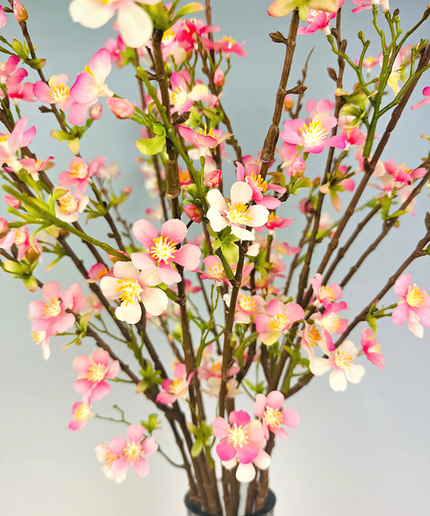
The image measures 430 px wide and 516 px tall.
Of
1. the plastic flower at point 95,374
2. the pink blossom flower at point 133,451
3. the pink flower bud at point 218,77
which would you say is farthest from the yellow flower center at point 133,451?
the pink flower bud at point 218,77

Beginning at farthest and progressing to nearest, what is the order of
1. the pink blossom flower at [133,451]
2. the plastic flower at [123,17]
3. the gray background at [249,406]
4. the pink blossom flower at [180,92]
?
the gray background at [249,406], the pink blossom flower at [133,451], the pink blossom flower at [180,92], the plastic flower at [123,17]

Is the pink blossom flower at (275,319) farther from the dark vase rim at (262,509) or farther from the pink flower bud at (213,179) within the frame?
the dark vase rim at (262,509)

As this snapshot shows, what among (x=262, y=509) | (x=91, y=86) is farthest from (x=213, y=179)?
(x=262, y=509)

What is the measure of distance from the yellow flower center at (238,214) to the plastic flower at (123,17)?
0.51 ft

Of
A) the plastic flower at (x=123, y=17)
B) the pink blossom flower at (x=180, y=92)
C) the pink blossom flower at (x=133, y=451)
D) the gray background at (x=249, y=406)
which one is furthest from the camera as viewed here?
the gray background at (x=249, y=406)

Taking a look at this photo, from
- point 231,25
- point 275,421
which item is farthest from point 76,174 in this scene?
point 231,25

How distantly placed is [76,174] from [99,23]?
26cm

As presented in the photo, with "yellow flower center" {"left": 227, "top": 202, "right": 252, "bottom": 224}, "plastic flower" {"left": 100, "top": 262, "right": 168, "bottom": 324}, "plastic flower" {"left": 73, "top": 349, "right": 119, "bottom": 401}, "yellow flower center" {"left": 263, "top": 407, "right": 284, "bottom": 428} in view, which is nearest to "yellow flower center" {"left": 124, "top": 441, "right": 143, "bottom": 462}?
"plastic flower" {"left": 73, "top": 349, "right": 119, "bottom": 401}

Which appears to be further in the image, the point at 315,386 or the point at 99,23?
the point at 315,386

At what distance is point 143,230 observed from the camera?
1.28ft

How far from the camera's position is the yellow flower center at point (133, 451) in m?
0.62

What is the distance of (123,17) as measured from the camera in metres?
0.27

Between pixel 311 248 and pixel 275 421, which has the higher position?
pixel 311 248

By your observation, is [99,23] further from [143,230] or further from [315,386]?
[315,386]
